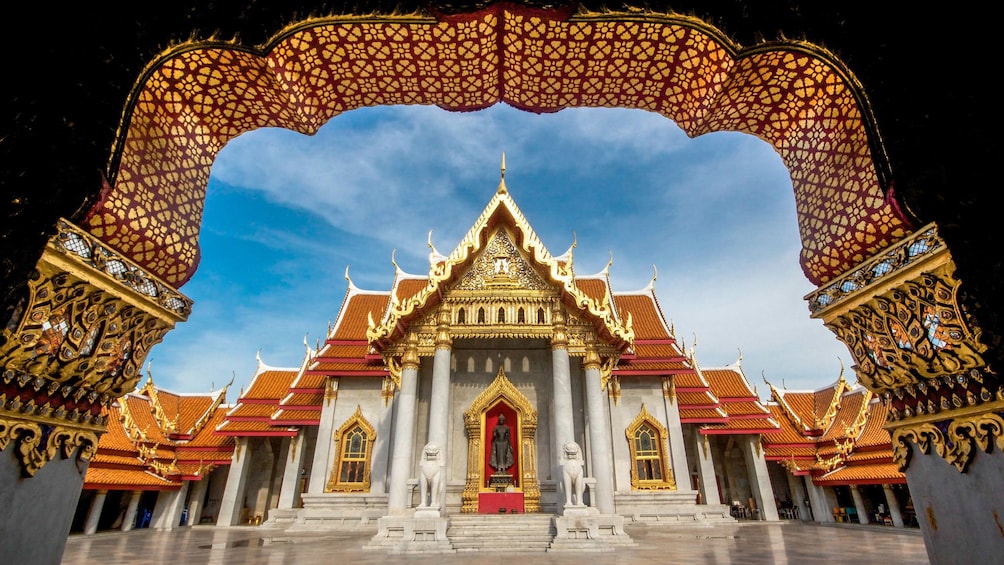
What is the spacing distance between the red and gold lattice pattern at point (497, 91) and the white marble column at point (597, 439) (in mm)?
7612

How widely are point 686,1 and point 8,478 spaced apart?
479 centimetres

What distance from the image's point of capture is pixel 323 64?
3.45 metres

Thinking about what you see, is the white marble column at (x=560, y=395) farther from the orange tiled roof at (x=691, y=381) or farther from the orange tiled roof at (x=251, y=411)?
the orange tiled roof at (x=251, y=411)

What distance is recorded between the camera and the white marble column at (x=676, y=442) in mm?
13695

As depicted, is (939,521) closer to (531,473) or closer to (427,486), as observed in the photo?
(427,486)

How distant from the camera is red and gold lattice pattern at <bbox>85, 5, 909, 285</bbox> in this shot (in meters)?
3.09

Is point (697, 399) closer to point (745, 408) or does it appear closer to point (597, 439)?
point (745, 408)

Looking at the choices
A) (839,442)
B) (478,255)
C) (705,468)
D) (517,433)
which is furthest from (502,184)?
(839,442)

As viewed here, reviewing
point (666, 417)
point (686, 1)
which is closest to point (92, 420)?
point (686, 1)

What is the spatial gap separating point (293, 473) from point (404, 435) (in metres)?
8.14

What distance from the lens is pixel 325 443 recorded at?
47.9 feet

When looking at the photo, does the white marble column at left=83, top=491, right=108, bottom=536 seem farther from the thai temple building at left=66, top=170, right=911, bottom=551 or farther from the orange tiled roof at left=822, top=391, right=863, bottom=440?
the orange tiled roof at left=822, top=391, right=863, bottom=440

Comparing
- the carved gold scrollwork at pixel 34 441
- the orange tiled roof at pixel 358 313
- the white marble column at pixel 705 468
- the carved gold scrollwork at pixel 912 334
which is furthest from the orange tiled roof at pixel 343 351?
the carved gold scrollwork at pixel 912 334

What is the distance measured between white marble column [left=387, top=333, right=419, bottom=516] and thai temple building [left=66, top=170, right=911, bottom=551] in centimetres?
4
